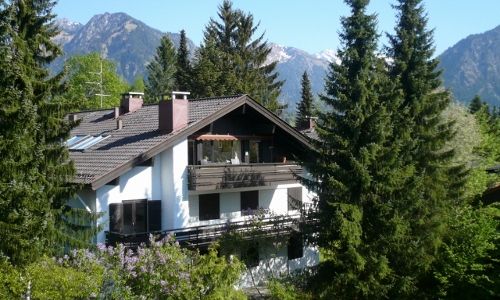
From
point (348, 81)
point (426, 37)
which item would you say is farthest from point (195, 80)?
point (348, 81)

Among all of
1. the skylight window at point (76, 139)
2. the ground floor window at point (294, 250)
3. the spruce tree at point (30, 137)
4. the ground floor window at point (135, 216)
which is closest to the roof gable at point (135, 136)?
the skylight window at point (76, 139)

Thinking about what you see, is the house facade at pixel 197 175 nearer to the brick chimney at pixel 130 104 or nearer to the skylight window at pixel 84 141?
the skylight window at pixel 84 141

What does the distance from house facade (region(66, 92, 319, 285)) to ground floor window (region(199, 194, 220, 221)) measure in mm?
43

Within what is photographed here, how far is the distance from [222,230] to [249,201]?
12.4 feet

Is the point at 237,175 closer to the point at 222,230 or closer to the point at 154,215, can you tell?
the point at 222,230

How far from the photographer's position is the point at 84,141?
25.2 meters

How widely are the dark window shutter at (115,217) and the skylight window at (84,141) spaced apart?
447 centimetres

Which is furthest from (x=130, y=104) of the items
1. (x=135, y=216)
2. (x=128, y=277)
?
(x=128, y=277)

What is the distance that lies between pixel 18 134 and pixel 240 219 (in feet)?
41.5

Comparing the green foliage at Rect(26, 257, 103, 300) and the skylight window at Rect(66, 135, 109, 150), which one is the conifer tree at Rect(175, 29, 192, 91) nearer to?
the skylight window at Rect(66, 135, 109, 150)

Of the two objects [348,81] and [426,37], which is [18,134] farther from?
[426,37]

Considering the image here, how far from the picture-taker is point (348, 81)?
19266 millimetres

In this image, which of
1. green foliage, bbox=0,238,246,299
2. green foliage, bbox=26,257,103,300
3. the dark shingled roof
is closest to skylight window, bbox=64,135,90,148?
the dark shingled roof

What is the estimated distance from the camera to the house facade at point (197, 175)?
2061 cm
